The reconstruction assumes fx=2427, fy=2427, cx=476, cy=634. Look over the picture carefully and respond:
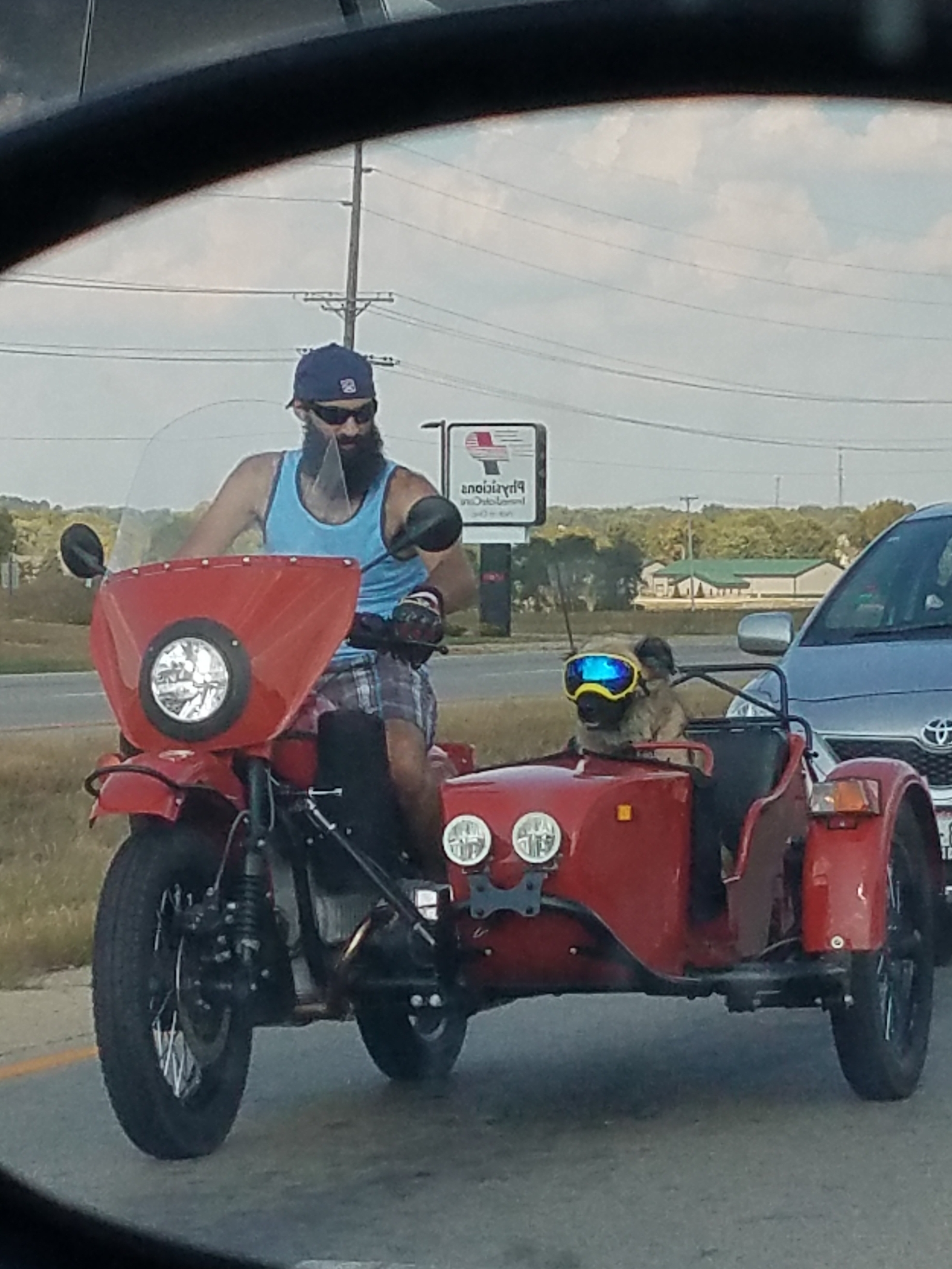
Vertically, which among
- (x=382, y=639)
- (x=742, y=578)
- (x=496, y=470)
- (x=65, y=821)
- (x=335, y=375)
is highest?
(x=335, y=375)

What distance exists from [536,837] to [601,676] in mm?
329

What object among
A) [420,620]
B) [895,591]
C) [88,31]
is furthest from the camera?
[88,31]

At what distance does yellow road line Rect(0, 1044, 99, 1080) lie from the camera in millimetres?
4301

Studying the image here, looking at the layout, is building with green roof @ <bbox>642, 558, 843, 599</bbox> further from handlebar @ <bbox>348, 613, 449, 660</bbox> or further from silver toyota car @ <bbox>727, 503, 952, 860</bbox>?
handlebar @ <bbox>348, 613, 449, 660</bbox>

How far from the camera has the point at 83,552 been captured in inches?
155

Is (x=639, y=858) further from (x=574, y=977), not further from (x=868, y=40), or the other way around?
(x=868, y=40)

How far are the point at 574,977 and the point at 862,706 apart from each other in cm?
94

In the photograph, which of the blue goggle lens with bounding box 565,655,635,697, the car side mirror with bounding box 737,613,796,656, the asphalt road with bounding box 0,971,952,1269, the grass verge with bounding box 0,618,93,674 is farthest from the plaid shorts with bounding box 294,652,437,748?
the car side mirror with bounding box 737,613,796,656

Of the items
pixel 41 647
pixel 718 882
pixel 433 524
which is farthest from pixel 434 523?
pixel 41 647

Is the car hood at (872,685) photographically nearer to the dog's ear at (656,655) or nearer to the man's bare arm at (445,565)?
the dog's ear at (656,655)

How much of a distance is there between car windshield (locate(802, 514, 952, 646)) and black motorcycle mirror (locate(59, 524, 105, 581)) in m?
1.58

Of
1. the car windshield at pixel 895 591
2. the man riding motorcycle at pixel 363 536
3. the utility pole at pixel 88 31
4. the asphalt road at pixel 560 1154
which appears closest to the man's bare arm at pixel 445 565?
the man riding motorcycle at pixel 363 536

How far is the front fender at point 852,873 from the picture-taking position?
14.5 ft

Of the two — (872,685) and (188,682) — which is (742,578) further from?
(188,682)
